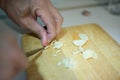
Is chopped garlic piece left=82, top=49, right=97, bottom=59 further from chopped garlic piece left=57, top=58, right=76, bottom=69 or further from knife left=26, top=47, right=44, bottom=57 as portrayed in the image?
knife left=26, top=47, right=44, bottom=57

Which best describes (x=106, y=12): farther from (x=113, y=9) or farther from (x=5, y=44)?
(x=5, y=44)

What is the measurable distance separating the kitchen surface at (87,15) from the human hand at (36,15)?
0.29 feet

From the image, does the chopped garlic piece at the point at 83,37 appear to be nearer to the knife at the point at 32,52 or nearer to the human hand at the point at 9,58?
the knife at the point at 32,52

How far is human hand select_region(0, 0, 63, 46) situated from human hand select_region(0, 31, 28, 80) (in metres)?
0.42

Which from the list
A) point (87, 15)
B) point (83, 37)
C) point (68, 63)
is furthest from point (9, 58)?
point (87, 15)

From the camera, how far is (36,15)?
692 mm

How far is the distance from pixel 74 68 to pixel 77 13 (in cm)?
36

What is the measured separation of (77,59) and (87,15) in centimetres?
31

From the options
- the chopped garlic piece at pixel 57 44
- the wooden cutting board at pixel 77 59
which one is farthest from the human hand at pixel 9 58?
the chopped garlic piece at pixel 57 44

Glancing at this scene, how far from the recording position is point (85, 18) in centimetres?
88

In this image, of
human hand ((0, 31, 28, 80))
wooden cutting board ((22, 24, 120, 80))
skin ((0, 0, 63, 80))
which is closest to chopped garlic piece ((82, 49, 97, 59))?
wooden cutting board ((22, 24, 120, 80))

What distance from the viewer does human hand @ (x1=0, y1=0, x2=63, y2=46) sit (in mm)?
678

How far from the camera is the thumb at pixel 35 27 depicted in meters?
0.67

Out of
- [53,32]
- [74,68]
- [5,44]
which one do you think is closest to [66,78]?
[74,68]
